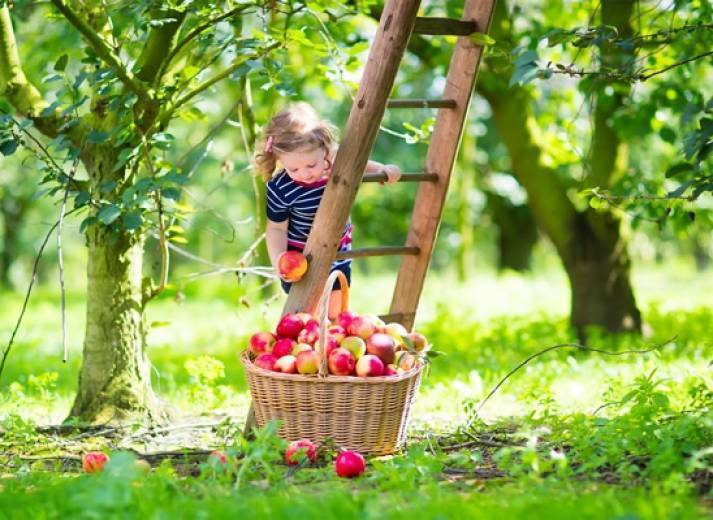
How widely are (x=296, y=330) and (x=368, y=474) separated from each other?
0.72 metres

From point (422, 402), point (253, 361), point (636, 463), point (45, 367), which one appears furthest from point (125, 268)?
point (45, 367)

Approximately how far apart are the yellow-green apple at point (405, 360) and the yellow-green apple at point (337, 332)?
0.76ft

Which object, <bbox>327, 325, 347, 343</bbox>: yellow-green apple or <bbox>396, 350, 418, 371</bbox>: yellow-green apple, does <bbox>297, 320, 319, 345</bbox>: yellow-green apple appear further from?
Answer: <bbox>396, 350, 418, 371</bbox>: yellow-green apple

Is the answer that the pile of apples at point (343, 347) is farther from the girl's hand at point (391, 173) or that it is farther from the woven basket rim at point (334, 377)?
the girl's hand at point (391, 173)

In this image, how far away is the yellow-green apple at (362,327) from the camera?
12.2 feet

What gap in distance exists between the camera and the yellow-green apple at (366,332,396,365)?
363 cm

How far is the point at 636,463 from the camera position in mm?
3230

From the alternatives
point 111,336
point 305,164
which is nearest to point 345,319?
point 305,164

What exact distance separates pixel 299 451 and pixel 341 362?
370mm

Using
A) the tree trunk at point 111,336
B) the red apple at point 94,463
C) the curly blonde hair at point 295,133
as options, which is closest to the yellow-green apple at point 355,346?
the curly blonde hair at point 295,133

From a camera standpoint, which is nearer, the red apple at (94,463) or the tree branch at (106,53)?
the red apple at (94,463)

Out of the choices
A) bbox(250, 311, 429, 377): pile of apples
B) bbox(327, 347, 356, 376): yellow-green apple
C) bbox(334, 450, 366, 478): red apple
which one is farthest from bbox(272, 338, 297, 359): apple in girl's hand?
bbox(334, 450, 366, 478): red apple

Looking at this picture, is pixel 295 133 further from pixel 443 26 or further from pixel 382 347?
pixel 382 347

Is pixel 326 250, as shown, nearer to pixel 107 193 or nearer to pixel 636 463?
pixel 107 193
